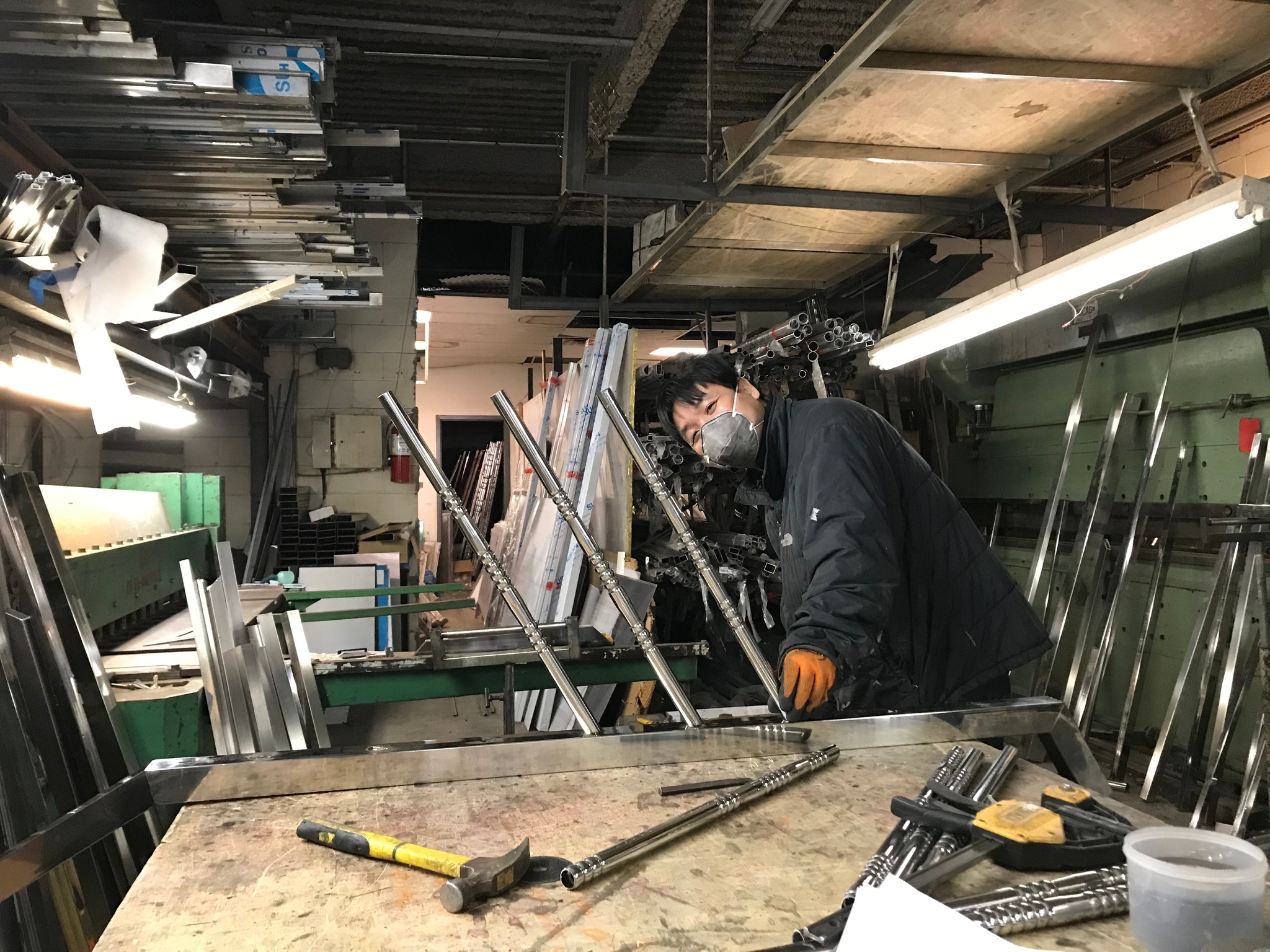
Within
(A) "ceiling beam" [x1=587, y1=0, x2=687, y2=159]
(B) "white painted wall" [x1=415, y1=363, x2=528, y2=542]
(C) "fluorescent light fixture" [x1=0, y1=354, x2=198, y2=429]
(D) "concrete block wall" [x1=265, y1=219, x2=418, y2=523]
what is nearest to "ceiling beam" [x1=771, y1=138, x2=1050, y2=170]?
(A) "ceiling beam" [x1=587, y1=0, x2=687, y2=159]

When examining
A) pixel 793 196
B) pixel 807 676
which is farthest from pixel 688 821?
pixel 793 196

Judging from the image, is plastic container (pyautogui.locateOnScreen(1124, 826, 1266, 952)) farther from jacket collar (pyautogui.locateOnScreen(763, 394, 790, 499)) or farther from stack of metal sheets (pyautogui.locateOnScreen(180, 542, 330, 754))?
stack of metal sheets (pyautogui.locateOnScreen(180, 542, 330, 754))

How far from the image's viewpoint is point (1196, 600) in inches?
127

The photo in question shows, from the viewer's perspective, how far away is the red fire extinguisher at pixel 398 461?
18.3 feet

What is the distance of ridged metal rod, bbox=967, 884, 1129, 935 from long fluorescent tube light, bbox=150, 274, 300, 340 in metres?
2.54

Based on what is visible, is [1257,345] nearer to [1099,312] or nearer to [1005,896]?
[1099,312]

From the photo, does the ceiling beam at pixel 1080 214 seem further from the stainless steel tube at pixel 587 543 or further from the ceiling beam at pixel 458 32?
the stainless steel tube at pixel 587 543

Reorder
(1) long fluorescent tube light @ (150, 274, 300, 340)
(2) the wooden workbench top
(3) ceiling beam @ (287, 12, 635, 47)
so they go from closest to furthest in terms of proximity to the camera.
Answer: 1. (2) the wooden workbench top
2. (1) long fluorescent tube light @ (150, 274, 300, 340)
3. (3) ceiling beam @ (287, 12, 635, 47)

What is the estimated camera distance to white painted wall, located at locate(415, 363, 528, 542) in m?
9.48

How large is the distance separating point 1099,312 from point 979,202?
3.73 ft

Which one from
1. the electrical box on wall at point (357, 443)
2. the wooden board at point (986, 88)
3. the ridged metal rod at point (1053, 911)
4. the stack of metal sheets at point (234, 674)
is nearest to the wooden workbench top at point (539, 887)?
the ridged metal rod at point (1053, 911)

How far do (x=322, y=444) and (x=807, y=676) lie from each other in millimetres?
4717

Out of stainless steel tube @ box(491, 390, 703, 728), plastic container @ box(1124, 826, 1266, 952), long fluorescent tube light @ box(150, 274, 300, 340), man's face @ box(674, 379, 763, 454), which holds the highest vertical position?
long fluorescent tube light @ box(150, 274, 300, 340)

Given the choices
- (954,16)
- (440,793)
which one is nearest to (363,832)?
(440,793)
